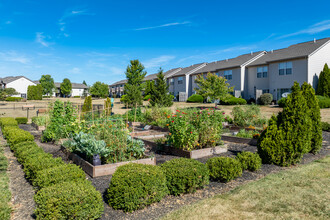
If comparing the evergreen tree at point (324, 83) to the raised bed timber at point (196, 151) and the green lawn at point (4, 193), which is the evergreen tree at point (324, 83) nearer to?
the raised bed timber at point (196, 151)

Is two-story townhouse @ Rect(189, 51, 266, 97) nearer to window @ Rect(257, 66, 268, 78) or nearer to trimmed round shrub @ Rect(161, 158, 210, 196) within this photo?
window @ Rect(257, 66, 268, 78)

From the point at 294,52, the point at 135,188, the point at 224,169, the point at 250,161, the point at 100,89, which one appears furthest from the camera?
the point at 100,89

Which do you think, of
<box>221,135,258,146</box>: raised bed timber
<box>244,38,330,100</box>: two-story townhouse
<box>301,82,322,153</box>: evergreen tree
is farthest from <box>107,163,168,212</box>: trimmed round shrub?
<box>244,38,330,100</box>: two-story townhouse

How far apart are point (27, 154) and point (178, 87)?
135ft

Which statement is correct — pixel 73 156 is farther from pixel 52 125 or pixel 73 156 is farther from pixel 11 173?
pixel 52 125

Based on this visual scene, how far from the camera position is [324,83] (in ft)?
84.2

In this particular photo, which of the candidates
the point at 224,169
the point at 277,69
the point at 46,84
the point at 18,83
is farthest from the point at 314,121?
the point at 46,84

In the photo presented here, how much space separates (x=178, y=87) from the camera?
154 feet

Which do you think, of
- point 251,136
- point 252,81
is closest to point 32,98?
point 252,81

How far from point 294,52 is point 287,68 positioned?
2.34 metres

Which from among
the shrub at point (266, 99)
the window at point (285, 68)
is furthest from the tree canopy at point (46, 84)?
the window at point (285, 68)

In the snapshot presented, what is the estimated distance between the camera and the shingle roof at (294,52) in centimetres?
2695

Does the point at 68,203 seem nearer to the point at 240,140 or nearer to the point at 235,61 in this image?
the point at 240,140

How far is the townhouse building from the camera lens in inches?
1049
